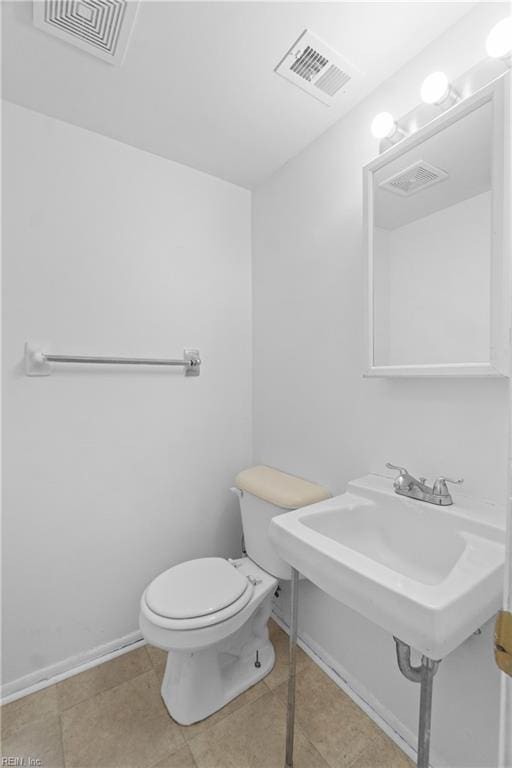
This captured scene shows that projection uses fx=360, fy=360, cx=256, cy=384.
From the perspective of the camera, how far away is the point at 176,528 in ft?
5.62

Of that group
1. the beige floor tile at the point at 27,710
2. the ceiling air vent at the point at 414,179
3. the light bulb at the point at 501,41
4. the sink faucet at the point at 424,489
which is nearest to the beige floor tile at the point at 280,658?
the beige floor tile at the point at 27,710

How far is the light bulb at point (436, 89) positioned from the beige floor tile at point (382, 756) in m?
1.94

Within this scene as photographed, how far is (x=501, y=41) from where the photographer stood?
2.82 feet

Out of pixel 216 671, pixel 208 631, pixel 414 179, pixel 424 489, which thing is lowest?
pixel 216 671

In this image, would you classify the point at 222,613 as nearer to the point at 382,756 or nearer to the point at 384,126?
the point at 382,756

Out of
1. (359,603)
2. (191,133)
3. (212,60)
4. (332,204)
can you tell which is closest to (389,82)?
(332,204)

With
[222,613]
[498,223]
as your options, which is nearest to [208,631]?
[222,613]

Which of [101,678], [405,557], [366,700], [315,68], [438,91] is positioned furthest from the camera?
[101,678]

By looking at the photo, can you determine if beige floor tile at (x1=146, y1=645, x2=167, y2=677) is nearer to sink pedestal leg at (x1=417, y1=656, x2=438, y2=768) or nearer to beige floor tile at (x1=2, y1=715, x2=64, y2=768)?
beige floor tile at (x1=2, y1=715, x2=64, y2=768)

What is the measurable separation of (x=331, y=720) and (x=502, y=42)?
6.71ft

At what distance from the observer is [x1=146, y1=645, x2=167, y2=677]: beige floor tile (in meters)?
1.47

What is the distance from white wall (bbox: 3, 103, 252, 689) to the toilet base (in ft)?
1.35

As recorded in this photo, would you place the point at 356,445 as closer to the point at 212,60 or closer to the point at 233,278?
the point at 233,278

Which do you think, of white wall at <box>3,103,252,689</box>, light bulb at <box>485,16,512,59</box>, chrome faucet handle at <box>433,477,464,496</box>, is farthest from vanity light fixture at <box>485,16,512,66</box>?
white wall at <box>3,103,252,689</box>
